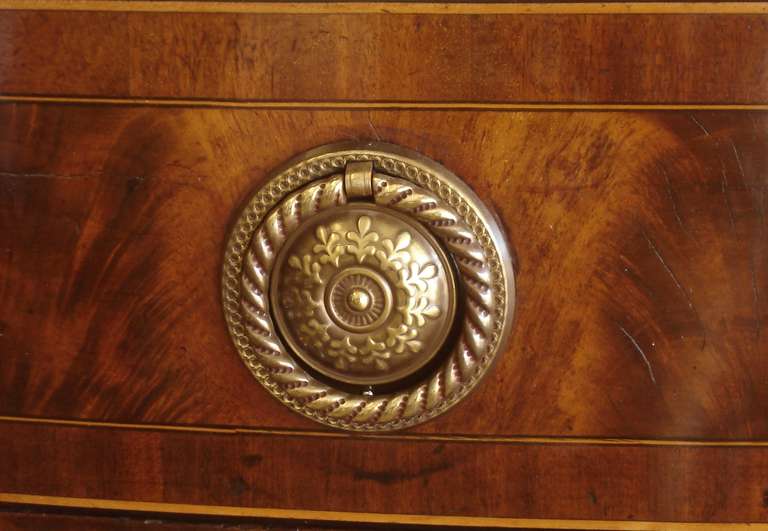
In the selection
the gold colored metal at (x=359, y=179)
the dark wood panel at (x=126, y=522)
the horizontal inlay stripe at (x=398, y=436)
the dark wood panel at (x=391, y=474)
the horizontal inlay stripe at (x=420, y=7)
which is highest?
the horizontal inlay stripe at (x=420, y=7)

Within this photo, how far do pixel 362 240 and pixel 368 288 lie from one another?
4cm

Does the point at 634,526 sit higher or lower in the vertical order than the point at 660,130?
lower

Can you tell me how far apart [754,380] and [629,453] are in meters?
0.12

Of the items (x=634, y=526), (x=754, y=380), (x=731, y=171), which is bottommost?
(x=634, y=526)

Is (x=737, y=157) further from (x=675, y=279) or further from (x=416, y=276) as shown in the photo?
(x=416, y=276)

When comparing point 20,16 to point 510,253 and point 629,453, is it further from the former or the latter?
point 629,453

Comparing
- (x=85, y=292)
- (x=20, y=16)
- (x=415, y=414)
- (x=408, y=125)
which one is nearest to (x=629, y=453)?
(x=415, y=414)

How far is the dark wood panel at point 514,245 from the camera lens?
60 centimetres

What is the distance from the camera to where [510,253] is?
614 millimetres

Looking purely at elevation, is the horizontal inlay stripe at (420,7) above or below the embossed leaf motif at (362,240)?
above

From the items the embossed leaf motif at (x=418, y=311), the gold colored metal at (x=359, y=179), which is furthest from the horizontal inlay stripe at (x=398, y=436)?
the gold colored metal at (x=359, y=179)

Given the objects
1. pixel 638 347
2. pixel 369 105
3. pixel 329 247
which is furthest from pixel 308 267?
pixel 638 347

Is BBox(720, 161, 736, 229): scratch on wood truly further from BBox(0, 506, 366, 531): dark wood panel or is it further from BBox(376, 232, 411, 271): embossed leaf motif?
BBox(0, 506, 366, 531): dark wood panel

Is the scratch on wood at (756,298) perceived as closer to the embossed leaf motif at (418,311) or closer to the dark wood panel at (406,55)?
the dark wood panel at (406,55)
